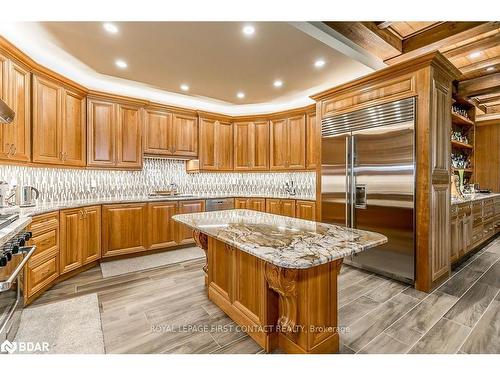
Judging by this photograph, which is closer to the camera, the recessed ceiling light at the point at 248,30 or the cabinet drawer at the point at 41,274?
the cabinet drawer at the point at 41,274

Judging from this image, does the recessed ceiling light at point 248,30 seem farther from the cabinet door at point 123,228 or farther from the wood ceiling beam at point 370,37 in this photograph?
the cabinet door at point 123,228

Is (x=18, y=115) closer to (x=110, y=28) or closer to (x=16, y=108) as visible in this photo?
(x=16, y=108)

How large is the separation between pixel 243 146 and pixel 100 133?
2.68 meters

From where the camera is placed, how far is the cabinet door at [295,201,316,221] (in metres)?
4.18

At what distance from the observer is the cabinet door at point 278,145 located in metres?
5.02

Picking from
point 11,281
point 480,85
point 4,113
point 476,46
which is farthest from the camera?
point 480,85

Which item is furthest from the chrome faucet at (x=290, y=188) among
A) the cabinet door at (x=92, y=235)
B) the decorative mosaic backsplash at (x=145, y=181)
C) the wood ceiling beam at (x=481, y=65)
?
the cabinet door at (x=92, y=235)

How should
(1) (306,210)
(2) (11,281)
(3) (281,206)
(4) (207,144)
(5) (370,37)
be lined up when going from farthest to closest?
(4) (207,144), (3) (281,206), (1) (306,210), (5) (370,37), (2) (11,281)

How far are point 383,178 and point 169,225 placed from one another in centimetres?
329

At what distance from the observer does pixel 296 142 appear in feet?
15.9

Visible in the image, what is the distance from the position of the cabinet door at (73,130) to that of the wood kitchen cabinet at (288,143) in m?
3.30

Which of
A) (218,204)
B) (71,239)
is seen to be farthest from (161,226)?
(71,239)

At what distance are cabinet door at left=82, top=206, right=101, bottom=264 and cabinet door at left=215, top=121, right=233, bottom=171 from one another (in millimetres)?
2432
